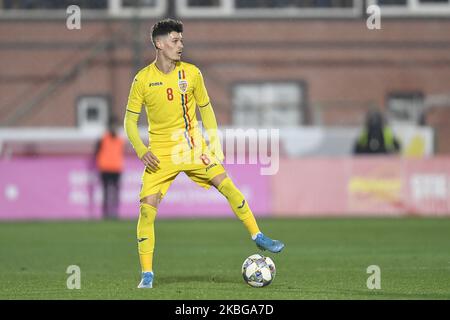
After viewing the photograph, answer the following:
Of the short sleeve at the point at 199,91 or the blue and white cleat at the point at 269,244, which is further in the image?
the short sleeve at the point at 199,91

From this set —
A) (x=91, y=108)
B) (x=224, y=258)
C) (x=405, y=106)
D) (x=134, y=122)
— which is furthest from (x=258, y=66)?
(x=134, y=122)

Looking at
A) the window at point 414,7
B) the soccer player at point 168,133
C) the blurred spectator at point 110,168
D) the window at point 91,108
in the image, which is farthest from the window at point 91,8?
the soccer player at point 168,133

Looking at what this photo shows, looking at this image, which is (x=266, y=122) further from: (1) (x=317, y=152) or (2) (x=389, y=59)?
(2) (x=389, y=59)

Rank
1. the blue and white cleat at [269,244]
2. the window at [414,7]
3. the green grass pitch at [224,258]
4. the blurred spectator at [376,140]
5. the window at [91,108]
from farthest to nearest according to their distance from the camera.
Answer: the window at [414,7] < the window at [91,108] < the blurred spectator at [376,140] < the blue and white cleat at [269,244] < the green grass pitch at [224,258]

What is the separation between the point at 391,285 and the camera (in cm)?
1075

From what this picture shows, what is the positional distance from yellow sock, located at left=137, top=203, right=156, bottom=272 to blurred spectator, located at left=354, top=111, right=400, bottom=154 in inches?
568

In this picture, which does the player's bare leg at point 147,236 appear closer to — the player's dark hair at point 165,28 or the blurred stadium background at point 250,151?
the blurred stadium background at point 250,151

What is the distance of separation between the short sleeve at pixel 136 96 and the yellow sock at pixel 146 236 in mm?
837

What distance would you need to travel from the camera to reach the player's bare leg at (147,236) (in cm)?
1047

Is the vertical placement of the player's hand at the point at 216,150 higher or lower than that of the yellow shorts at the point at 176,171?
higher

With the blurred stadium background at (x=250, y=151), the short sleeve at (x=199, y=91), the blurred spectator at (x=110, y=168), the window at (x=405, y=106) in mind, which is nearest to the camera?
the short sleeve at (x=199, y=91)

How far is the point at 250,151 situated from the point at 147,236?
13047mm

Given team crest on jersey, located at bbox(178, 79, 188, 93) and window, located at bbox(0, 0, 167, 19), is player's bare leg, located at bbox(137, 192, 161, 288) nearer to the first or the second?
team crest on jersey, located at bbox(178, 79, 188, 93)
